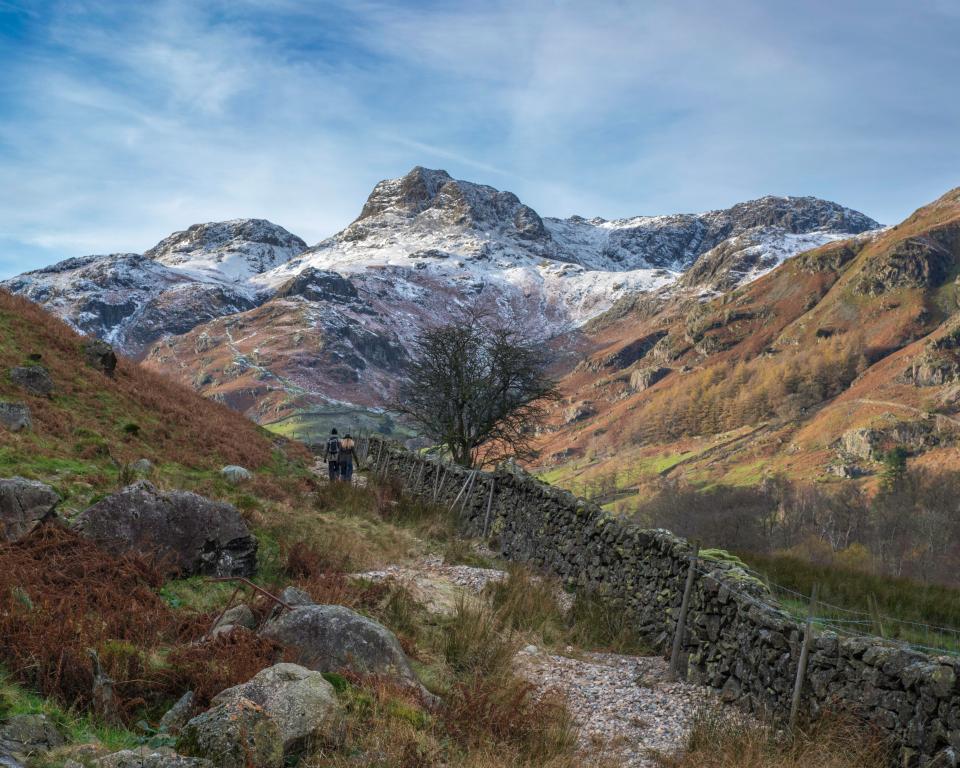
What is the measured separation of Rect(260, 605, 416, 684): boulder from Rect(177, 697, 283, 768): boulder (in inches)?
66.4

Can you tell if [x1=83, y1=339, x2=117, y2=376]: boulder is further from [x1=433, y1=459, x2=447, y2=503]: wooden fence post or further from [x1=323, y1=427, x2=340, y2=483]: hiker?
[x1=433, y1=459, x2=447, y2=503]: wooden fence post

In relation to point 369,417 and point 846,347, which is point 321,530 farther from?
point 846,347

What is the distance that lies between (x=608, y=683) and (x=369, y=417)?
415ft

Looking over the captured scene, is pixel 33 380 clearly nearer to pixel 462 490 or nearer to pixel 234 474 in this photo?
pixel 234 474

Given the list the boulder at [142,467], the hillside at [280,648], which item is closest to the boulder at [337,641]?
the hillside at [280,648]

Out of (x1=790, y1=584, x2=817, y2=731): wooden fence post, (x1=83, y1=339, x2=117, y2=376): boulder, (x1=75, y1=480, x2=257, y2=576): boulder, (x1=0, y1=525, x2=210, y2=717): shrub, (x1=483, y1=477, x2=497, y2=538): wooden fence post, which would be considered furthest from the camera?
(x1=83, y1=339, x2=117, y2=376): boulder

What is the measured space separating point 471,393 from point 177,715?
28.8 meters

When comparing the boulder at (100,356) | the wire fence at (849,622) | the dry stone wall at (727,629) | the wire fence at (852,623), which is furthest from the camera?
the boulder at (100,356)

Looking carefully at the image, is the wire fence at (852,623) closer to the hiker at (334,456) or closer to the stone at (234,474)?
the stone at (234,474)

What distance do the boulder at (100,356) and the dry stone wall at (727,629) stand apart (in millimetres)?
13964

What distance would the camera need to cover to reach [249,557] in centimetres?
1084

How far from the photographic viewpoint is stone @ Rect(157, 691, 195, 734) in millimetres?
5818

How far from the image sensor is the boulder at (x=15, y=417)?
47.9 ft

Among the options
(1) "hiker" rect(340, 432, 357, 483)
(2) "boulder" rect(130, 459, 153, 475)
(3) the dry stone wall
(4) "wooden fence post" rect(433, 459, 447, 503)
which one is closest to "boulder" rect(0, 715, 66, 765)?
(3) the dry stone wall
